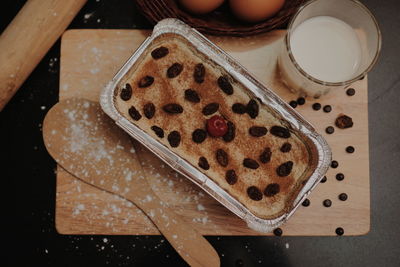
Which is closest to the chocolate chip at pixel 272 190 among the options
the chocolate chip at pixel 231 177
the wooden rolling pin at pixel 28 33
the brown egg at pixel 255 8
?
the chocolate chip at pixel 231 177

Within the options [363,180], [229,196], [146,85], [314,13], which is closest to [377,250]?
[363,180]

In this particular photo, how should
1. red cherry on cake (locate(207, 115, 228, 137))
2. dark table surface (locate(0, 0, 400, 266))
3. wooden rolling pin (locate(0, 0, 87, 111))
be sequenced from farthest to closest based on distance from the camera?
dark table surface (locate(0, 0, 400, 266)), wooden rolling pin (locate(0, 0, 87, 111)), red cherry on cake (locate(207, 115, 228, 137))

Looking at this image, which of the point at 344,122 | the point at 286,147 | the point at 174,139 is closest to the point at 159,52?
the point at 174,139

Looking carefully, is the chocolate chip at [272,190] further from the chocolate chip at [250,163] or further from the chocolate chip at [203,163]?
the chocolate chip at [203,163]

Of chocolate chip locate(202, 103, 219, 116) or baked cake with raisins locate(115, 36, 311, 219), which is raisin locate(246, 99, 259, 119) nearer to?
baked cake with raisins locate(115, 36, 311, 219)

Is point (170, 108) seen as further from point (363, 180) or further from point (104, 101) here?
point (363, 180)

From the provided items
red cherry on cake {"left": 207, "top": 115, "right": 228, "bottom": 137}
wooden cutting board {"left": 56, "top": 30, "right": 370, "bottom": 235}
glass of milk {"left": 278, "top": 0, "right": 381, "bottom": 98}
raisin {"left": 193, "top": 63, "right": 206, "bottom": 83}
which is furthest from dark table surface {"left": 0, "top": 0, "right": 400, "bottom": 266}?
red cherry on cake {"left": 207, "top": 115, "right": 228, "bottom": 137}
